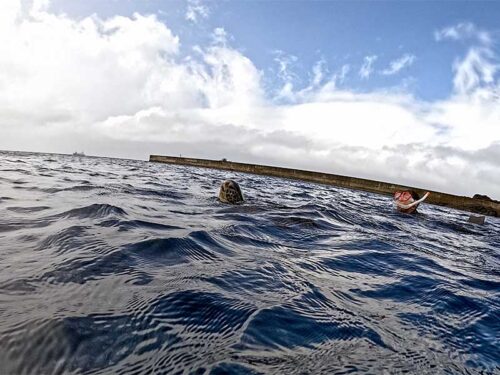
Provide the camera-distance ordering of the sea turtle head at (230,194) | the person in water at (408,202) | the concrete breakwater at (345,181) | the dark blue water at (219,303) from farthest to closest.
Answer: the concrete breakwater at (345,181) → the person in water at (408,202) → the sea turtle head at (230,194) → the dark blue water at (219,303)

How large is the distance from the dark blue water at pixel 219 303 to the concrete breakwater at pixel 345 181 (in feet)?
114

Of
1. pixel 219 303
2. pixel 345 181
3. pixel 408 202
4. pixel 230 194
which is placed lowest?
pixel 219 303

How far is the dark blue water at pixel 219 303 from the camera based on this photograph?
2.10 meters

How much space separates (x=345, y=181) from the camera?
48844 mm

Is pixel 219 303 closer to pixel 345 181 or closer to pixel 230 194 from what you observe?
pixel 230 194

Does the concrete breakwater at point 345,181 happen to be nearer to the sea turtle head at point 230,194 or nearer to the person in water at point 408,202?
the person in water at point 408,202

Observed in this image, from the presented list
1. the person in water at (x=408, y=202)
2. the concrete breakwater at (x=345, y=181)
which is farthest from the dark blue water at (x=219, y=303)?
the concrete breakwater at (x=345, y=181)

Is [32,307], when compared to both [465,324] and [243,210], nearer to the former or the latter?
[465,324]

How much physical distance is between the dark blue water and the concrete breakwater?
3469cm

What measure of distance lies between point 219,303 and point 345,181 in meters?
48.3

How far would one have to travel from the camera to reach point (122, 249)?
4.12 meters

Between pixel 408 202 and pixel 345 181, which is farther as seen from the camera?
pixel 345 181

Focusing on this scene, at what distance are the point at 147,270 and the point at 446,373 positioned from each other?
288 centimetres

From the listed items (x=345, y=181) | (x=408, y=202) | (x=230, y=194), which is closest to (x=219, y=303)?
(x=230, y=194)
